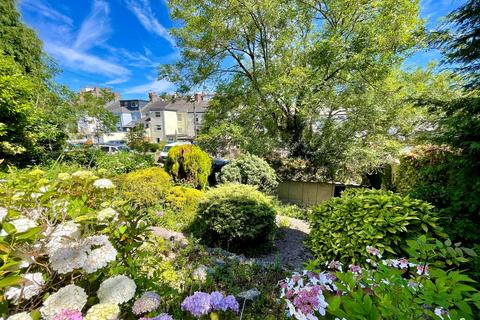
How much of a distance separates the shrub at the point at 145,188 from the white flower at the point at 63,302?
377 cm

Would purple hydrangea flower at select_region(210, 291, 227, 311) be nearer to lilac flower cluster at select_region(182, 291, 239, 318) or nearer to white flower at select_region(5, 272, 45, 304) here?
lilac flower cluster at select_region(182, 291, 239, 318)

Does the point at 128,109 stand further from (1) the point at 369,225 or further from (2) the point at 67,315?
(2) the point at 67,315

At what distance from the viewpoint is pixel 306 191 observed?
8.06m

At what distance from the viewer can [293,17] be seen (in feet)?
25.6

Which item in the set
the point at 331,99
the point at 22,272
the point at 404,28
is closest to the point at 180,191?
the point at 22,272

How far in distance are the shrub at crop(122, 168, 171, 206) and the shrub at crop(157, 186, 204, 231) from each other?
0.20 metres

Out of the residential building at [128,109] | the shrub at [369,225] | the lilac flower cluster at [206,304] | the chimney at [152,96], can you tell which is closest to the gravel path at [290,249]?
the shrub at [369,225]

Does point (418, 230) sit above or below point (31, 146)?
below

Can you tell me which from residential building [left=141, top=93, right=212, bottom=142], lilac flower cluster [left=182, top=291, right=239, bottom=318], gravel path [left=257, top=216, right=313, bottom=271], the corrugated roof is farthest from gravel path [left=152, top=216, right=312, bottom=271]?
the corrugated roof

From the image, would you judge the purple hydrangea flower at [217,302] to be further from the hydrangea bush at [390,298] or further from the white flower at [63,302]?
the white flower at [63,302]

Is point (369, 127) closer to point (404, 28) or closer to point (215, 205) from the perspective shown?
point (404, 28)

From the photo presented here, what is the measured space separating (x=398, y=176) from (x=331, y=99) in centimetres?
307

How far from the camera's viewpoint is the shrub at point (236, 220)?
3.84m

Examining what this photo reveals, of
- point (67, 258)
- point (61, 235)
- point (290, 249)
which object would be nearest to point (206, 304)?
point (67, 258)
